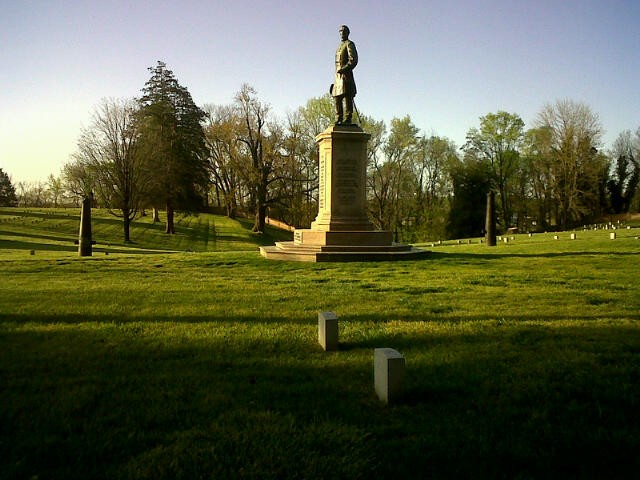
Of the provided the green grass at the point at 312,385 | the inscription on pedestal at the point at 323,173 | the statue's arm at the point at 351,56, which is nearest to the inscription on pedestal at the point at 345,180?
the inscription on pedestal at the point at 323,173

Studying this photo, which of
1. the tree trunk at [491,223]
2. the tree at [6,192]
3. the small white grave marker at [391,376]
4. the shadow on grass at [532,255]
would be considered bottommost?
the small white grave marker at [391,376]

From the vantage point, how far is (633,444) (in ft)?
10.6

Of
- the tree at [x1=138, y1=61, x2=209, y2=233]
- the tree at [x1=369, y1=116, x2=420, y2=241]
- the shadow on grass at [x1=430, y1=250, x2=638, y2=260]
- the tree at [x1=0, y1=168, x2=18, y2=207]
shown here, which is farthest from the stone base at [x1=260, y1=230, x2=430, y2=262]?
the tree at [x1=0, y1=168, x2=18, y2=207]

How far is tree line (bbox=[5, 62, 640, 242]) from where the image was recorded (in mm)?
38812

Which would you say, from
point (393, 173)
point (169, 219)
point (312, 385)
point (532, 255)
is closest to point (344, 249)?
point (532, 255)

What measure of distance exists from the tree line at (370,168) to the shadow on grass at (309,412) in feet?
109

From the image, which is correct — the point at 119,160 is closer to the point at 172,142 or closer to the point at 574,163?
the point at 172,142

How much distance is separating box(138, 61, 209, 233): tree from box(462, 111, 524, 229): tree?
30457 mm

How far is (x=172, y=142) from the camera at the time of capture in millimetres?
45344

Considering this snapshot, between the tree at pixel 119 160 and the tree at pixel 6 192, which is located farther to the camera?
the tree at pixel 6 192

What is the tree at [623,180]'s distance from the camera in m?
57.0

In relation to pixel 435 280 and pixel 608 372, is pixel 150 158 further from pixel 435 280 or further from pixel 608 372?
pixel 608 372

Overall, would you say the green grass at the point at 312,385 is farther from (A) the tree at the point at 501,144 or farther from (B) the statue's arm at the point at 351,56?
(A) the tree at the point at 501,144

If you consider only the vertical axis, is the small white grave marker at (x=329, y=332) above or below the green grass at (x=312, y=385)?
above
